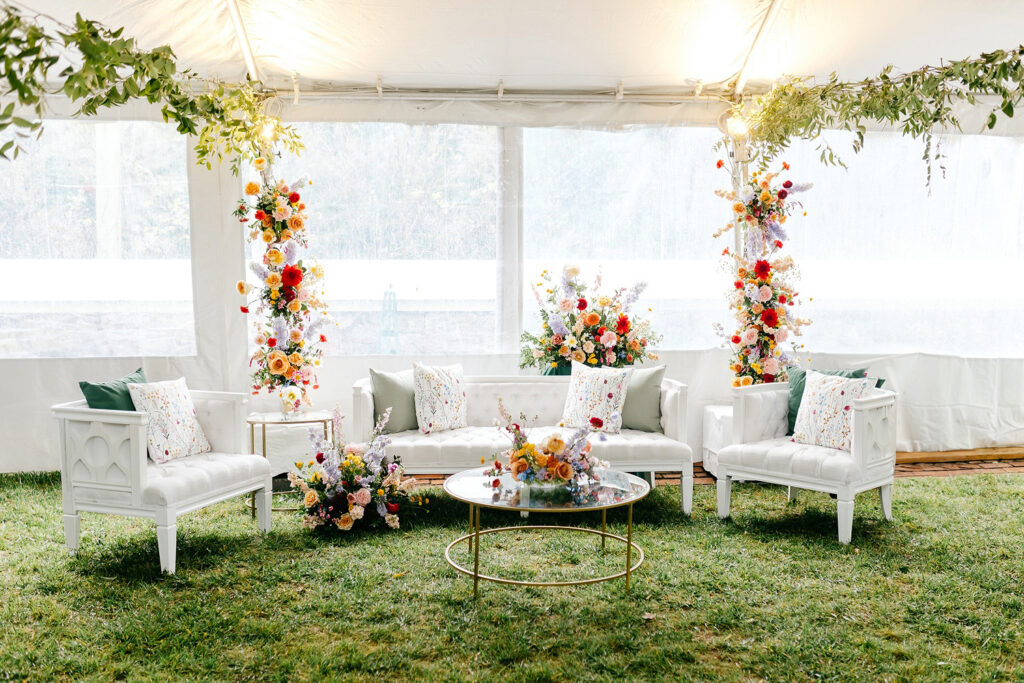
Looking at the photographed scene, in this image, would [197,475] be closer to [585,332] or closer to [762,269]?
[585,332]

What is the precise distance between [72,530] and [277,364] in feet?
5.66

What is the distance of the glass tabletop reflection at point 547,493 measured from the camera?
3.92m

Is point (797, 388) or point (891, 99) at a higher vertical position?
point (891, 99)

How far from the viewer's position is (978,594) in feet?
13.1

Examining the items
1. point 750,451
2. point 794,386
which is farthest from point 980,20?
point 750,451

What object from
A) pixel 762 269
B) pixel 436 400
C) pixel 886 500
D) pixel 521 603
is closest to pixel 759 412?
pixel 886 500

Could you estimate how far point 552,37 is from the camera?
19.0 ft

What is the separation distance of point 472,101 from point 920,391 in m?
4.29

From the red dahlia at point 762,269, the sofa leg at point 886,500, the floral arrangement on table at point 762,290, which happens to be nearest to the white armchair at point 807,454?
the sofa leg at point 886,500

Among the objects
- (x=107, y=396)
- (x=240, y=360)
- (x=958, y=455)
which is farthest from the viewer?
(x=958, y=455)

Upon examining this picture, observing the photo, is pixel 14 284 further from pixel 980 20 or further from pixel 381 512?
pixel 980 20

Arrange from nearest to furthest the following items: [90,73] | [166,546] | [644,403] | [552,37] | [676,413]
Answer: [90,73] < [166,546] < [676,413] < [644,403] < [552,37]

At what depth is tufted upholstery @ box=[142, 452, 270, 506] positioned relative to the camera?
4.23 meters

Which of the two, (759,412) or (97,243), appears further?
(97,243)
